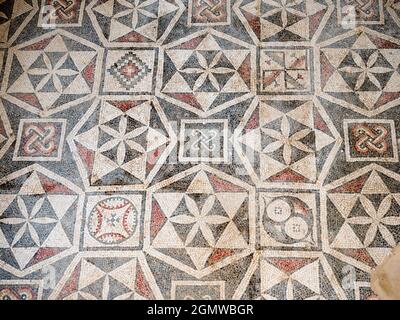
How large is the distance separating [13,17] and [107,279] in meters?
1.22

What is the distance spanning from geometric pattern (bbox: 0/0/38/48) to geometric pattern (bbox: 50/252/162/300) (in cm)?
102

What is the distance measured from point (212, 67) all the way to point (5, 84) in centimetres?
83

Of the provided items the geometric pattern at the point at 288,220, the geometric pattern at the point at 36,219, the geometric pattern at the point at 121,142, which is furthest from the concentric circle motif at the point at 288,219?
the geometric pattern at the point at 36,219

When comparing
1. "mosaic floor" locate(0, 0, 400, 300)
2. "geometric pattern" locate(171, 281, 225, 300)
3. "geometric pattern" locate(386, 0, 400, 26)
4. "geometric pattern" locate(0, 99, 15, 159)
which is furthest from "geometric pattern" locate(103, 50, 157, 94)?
"geometric pattern" locate(386, 0, 400, 26)

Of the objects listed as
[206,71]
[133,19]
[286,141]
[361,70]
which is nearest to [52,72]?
[133,19]

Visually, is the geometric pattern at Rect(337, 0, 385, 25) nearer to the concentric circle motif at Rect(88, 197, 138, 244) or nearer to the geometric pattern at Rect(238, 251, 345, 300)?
the geometric pattern at Rect(238, 251, 345, 300)

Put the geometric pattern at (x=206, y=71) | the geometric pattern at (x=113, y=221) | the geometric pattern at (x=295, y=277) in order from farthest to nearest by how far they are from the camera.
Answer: the geometric pattern at (x=206, y=71) < the geometric pattern at (x=113, y=221) < the geometric pattern at (x=295, y=277)

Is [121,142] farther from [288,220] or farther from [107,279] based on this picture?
[288,220]

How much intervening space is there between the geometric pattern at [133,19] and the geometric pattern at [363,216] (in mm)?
959

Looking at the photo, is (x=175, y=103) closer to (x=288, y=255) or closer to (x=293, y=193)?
(x=293, y=193)

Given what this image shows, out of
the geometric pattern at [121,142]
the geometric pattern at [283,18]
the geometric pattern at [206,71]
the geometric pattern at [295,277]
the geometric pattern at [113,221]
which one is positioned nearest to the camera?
the geometric pattern at [295,277]

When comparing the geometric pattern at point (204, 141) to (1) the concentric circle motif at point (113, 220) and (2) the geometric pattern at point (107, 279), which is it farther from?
(2) the geometric pattern at point (107, 279)

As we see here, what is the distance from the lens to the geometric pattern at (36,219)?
1.92m
